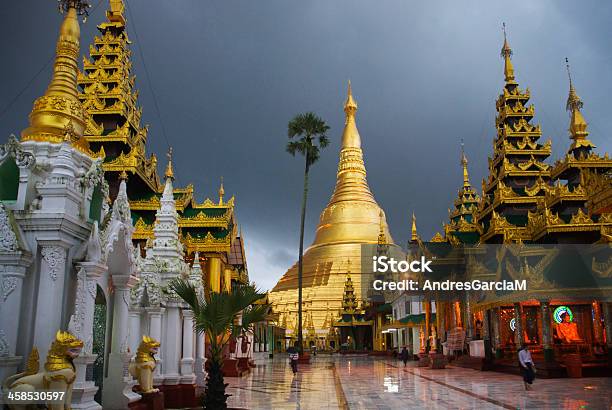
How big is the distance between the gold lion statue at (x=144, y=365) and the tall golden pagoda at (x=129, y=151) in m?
13.6

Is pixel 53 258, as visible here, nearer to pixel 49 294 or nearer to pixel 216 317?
pixel 49 294

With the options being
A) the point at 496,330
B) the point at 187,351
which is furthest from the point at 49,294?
the point at 496,330

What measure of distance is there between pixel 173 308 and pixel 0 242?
626cm

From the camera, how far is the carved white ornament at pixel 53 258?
7.90 meters

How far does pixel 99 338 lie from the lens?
10266mm

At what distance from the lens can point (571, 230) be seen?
74.8ft

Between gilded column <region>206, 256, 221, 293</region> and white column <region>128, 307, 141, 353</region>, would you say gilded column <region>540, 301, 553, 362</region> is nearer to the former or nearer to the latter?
gilded column <region>206, 256, 221, 293</region>

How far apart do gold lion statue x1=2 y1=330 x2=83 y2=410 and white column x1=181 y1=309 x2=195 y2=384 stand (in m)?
6.47

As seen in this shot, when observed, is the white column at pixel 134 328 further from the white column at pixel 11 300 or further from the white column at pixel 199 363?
the white column at pixel 11 300

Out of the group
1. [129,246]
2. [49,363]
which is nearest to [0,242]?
[49,363]

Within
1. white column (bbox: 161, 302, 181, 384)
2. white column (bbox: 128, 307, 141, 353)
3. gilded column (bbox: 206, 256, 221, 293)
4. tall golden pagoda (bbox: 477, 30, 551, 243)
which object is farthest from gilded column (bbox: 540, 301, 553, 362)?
white column (bbox: 128, 307, 141, 353)

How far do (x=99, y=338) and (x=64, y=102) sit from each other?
412 centimetres

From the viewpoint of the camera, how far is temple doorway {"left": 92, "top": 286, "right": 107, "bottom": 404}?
394 inches

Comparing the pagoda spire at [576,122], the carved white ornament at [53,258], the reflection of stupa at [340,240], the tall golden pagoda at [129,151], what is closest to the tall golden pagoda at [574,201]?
the pagoda spire at [576,122]
